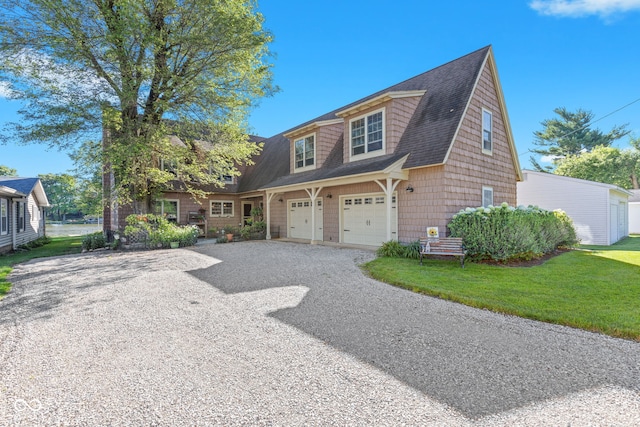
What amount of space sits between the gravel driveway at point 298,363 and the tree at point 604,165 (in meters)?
35.1

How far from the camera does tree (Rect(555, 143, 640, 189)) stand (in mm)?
29578

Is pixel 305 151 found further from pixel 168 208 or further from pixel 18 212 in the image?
pixel 18 212

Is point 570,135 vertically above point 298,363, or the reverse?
point 570,135

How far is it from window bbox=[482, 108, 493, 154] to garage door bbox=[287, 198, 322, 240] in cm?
725

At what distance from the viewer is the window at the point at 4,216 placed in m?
13.8

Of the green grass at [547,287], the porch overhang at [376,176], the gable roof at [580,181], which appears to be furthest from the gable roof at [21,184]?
the gable roof at [580,181]

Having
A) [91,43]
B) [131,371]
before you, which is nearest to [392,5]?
[91,43]

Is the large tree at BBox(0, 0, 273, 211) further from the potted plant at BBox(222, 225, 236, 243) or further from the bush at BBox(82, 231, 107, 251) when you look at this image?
the potted plant at BBox(222, 225, 236, 243)

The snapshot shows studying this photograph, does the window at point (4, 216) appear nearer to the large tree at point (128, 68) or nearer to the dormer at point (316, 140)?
the large tree at point (128, 68)

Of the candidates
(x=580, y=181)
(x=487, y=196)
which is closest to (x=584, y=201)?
(x=580, y=181)

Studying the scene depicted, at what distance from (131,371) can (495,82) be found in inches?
565

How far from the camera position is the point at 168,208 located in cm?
1703

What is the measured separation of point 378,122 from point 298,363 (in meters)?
10.5

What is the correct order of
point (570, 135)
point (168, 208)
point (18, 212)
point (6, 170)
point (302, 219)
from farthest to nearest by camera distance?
point (6, 170)
point (570, 135)
point (168, 208)
point (18, 212)
point (302, 219)
